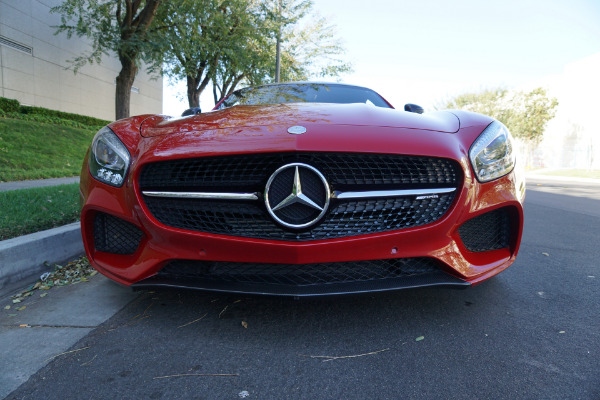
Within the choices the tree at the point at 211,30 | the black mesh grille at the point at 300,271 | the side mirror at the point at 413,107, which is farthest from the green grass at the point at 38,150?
the side mirror at the point at 413,107

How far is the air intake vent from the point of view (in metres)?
14.1

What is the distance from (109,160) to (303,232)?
1095 mm

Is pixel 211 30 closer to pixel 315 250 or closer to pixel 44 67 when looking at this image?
pixel 44 67

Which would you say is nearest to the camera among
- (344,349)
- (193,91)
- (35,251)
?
(344,349)

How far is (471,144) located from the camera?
6.30ft

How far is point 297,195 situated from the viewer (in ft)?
5.50

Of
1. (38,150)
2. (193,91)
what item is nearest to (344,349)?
(38,150)

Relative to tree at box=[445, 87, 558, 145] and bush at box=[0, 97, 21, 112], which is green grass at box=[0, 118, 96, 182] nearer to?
bush at box=[0, 97, 21, 112]

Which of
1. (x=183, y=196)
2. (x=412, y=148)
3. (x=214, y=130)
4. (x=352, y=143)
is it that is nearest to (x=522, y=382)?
(x=412, y=148)

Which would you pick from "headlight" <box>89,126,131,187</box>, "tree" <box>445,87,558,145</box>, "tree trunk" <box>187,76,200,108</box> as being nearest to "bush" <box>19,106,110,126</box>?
"tree trunk" <box>187,76,200,108</box>

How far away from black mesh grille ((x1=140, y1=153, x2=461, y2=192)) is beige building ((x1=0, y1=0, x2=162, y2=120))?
12560 millimetres

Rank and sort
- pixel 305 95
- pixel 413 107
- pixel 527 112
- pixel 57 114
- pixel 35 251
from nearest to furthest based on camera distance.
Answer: pixel 35 251, pixel 413 107, pixel 305 95, pixel 57 114, pixel 527 112

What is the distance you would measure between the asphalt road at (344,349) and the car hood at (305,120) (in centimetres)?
84

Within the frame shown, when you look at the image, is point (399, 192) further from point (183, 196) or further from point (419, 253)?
point (183, 196)
